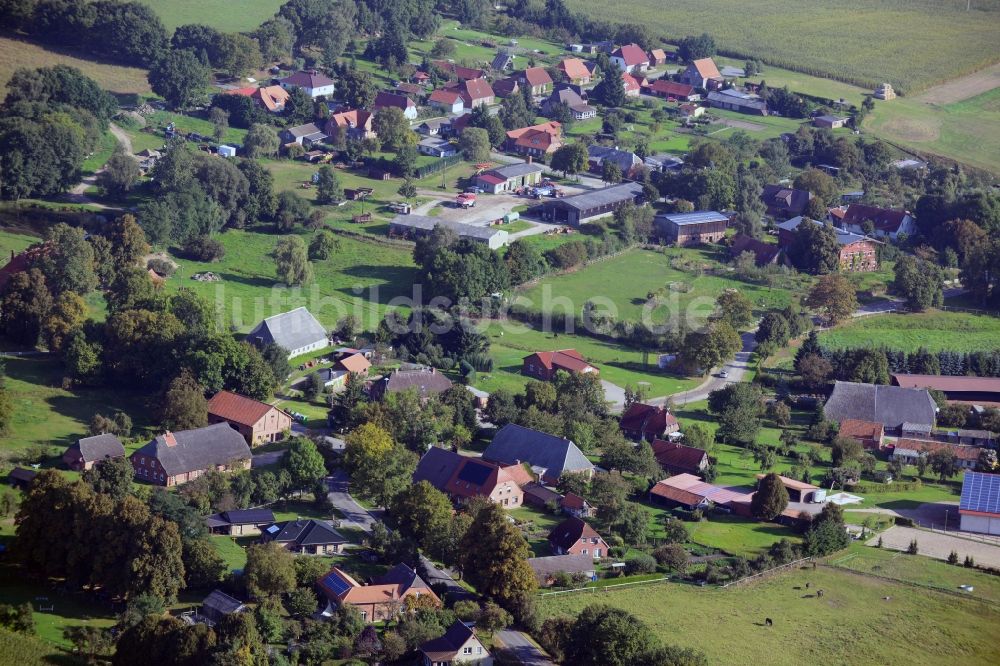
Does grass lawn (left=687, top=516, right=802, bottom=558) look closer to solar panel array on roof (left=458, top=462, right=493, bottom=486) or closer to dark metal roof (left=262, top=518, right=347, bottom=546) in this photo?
solar panel array on roof (left=458, top=462, right=493, bottom=486)

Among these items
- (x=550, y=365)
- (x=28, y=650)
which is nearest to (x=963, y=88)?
(x=550, y=365)

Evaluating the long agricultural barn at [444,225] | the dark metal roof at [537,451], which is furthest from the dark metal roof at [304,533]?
the long agricultural barn at [444,225]

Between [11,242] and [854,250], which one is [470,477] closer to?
[11,242]

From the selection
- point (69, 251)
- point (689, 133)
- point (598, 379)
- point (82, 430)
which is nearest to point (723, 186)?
point (689, 133)

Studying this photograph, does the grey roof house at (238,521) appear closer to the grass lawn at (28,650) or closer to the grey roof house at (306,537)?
the grey roof house at (306,537)

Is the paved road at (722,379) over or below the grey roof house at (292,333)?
below

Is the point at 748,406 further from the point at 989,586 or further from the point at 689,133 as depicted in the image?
the point at 689,133

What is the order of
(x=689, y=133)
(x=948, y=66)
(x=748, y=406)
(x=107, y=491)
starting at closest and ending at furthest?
(x=107, y=491), (x=748, y=406), (x=689, y=133), (x=948, y=66)
